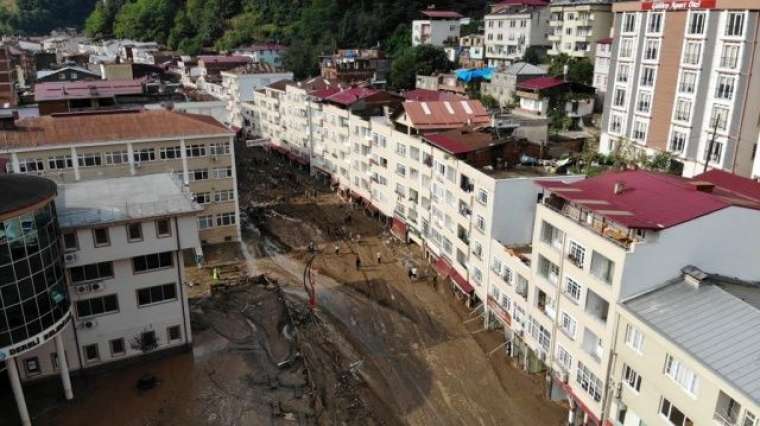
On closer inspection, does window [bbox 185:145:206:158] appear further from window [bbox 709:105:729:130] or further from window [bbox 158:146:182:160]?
window [bbox 709:105:729:130]

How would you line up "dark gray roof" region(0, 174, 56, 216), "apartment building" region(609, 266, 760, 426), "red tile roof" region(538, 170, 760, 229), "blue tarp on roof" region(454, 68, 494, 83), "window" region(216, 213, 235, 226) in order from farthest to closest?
1. "blue tarp on roof" region(454, 68, 494, 83)
2. "window" region(216, 213, 235, 226)
3. "red tile roof" region(538, 170, 760, 229)
4. "dark gray roof" region(0, 174, 56, 216)
5. "apartment building" region(609, 266, 760, 426)

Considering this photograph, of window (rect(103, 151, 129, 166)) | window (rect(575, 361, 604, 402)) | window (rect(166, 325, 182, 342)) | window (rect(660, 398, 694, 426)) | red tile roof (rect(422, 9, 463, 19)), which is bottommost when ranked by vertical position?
window (rect(166, 325, 182, 342))

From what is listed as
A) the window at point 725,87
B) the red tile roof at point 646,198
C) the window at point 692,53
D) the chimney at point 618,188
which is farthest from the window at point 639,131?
the chimney at point 618,188

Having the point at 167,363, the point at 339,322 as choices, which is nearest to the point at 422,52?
the point at 339,322

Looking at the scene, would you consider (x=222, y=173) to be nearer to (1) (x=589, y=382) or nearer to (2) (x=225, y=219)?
(2) (x=225, y=219)

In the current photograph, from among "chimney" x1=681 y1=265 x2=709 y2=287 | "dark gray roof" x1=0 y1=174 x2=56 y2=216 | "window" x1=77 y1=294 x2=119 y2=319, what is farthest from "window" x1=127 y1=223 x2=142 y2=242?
"chimney" x1=681 y1=265 x2=709 y2=287

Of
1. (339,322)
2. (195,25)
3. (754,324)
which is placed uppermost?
(195,25)

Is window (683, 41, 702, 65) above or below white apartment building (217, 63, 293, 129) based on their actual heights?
above

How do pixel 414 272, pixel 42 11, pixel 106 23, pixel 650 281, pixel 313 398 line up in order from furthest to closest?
pixel 42 11, pixel 106 23, pixel 414 272, pixel 313 398, pixel 650 281

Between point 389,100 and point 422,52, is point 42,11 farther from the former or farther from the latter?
point 389,100
